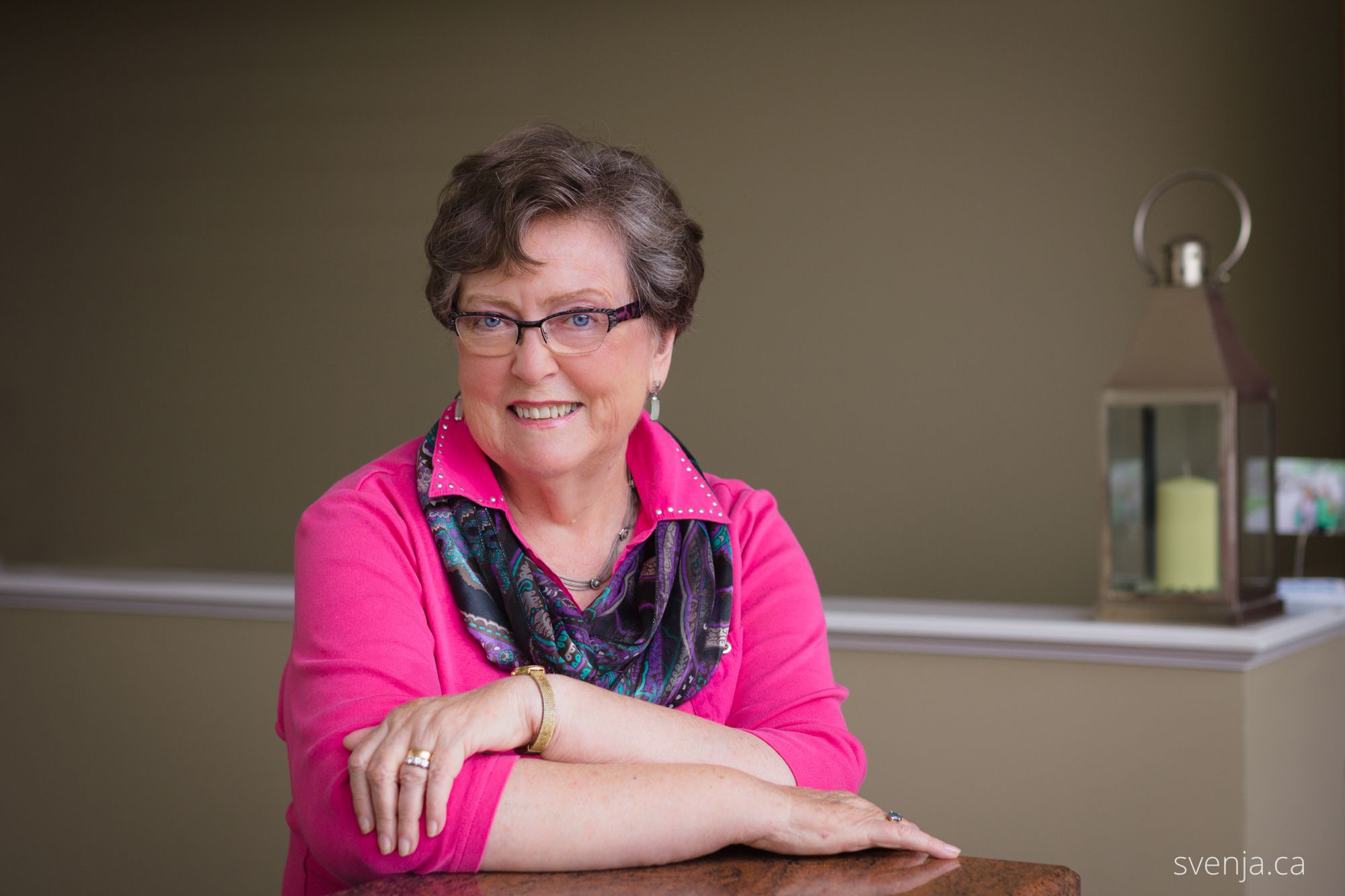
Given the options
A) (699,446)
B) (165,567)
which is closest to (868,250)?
(699,446)

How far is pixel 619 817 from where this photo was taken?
1032mm

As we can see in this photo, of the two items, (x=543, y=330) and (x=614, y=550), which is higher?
(x=543, y=330)

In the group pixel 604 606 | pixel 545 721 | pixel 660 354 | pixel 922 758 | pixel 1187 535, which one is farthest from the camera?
pixel 922 758

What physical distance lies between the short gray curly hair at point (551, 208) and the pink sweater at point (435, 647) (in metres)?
0.19

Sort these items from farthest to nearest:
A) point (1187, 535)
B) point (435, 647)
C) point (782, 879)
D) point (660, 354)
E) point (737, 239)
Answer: point (737, 239) → point (1187, 535) → point (660, 354) → point (435, 647) → point (782, 879)

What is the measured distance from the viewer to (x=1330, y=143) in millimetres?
3055

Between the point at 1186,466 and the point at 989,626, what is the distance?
439mm

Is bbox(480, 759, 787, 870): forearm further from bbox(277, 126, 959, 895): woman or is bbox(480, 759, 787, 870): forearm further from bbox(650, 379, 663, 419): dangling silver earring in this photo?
bbox(650, 379, 663, 419): dangling silver earring

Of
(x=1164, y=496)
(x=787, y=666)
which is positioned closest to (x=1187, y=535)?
(x=1164, y=496)

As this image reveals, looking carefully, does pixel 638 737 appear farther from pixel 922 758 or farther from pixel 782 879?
pixel 922 758

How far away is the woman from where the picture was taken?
1.04 meters

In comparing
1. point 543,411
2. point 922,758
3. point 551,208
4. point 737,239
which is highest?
point 737,239

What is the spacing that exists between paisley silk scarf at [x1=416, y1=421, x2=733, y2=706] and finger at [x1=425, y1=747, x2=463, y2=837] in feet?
0.87

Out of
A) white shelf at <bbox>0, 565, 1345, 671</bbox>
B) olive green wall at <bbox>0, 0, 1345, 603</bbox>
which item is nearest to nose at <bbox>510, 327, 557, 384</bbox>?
white shelf at <bbox>0, 565, 1345, 671</bbox>
